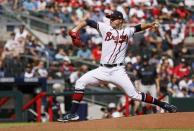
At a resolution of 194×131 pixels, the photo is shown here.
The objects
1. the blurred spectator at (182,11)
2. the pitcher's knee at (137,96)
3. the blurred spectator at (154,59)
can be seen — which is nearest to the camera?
the pitcher's knee at (137,96)

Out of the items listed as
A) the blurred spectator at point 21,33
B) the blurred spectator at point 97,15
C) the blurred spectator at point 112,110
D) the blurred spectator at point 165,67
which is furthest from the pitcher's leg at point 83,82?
the blurred spectator at point 97,15

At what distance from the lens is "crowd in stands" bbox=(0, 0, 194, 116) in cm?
1638

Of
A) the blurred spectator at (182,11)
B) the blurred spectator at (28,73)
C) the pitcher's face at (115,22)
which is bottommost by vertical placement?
the blurred spectator at (28,73)

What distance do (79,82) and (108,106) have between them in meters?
5.48

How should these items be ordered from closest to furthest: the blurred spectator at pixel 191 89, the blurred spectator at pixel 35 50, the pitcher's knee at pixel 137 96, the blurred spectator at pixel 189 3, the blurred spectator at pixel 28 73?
the pitcher's knee at pixel 137 96 → the blurred spectator at pixel 28 73 → the blurred spectator at pixel 191 89 → the blurred spectator at pixel 35 50 → the blurred spectator at pixel 189 3

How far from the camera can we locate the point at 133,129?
29.9 feet

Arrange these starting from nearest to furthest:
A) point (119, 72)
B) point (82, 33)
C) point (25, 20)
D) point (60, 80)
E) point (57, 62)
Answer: point (119, 72), point (60, 80), point (57, 62), point (82, 33), point (25, 20)

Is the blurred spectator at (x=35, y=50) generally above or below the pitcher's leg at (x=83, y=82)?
above

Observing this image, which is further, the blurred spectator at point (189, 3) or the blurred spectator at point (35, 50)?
the blurred spectator at point (189, 3)

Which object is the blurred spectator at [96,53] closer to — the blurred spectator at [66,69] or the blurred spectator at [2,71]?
the blurred spectator at [66,69]

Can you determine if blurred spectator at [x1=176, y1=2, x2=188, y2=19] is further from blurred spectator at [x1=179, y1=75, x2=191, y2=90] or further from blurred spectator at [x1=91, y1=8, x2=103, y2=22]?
blurred spectator at [x1=179, y1=75, x2=191, y2=90]

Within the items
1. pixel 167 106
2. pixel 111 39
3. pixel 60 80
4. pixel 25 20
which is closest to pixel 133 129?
pixel 167 106

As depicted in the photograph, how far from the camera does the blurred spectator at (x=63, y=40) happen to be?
1822cm

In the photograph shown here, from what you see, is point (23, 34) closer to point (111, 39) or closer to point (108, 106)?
point (108, 106)
